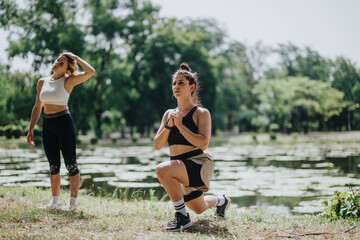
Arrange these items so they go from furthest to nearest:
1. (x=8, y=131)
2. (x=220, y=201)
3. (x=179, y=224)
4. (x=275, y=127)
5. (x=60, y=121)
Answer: (x=275, y=127) < (x=8, y=131) < (x=60, y=121) < (x=220, y=201) < (x=179, y=224)

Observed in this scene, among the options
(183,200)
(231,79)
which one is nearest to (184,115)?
(183,200)

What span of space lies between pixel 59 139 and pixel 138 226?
1.26m

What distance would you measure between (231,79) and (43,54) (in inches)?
999

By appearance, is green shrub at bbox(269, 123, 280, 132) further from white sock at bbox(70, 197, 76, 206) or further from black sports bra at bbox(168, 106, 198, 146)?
black sports bra at bbox(168, 106, 198, 146)

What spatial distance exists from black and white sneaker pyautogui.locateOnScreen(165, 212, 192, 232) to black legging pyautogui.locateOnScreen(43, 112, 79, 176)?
1230 mm

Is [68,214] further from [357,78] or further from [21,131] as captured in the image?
[357,78]

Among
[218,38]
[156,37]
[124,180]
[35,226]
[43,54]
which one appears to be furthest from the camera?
[218,38]

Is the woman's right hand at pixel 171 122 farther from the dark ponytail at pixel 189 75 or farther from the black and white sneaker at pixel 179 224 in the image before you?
the black and white sneaker at pixel 179 224

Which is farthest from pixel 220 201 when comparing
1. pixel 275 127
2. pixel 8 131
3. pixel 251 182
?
pixel 275 127

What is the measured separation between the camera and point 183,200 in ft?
9.27

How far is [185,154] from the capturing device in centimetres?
289

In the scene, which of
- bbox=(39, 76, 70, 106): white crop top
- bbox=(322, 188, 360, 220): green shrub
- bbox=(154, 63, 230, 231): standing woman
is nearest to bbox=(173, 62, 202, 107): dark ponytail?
bbox=(154, 63, 230, 231): standing woman

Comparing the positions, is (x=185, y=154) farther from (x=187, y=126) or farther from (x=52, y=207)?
(x=52, y=207)

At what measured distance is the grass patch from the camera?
95.7 inches
